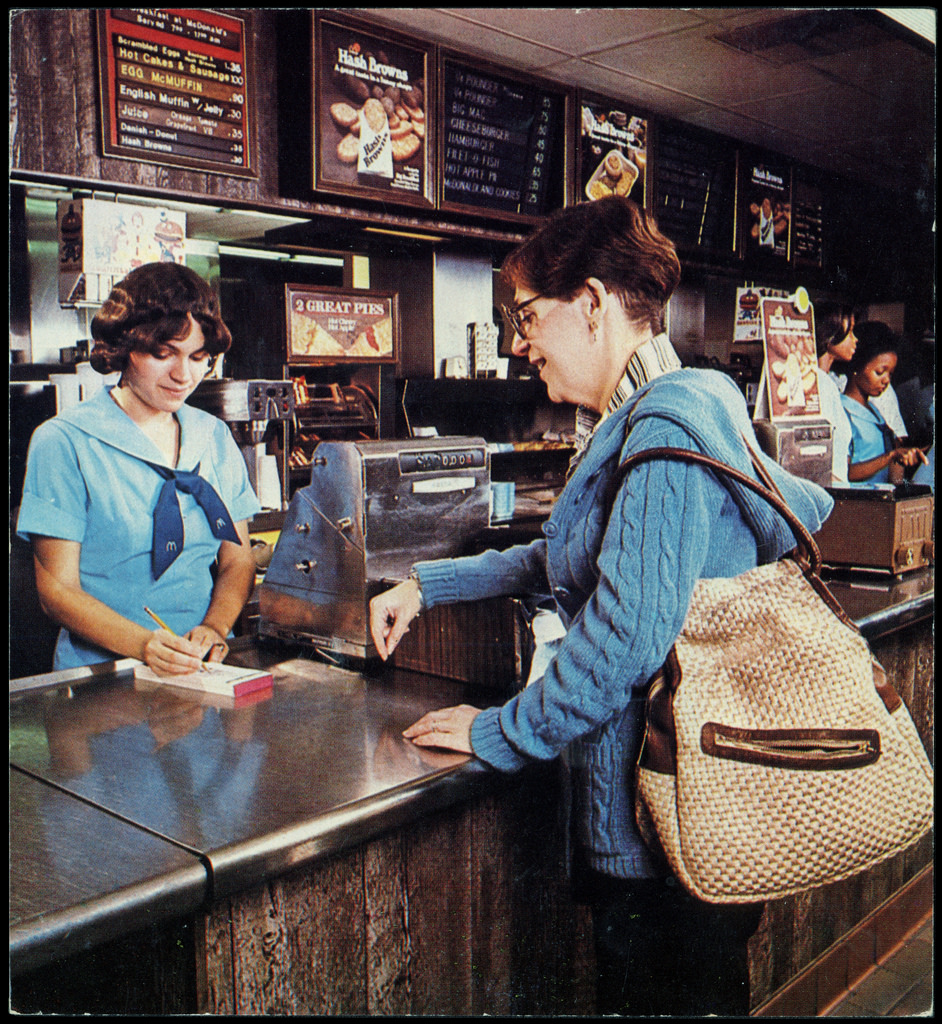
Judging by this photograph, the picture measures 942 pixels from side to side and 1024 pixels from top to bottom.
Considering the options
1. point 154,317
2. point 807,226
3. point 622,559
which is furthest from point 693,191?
point 622,559

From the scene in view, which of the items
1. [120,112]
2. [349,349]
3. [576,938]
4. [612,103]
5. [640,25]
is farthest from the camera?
[612,103]

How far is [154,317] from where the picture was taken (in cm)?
224

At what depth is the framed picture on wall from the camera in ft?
12.0

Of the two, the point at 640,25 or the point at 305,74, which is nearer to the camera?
the point at 305,74

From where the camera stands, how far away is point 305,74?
122 inches

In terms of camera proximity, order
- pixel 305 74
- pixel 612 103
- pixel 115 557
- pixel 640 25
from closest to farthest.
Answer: pixel 115 557 < pixel 305 74 < pixel 640 25 < pixel 612 103

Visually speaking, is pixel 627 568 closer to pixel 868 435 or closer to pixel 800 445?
pixel 800 445

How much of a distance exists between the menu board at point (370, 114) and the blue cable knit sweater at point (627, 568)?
2217 mm

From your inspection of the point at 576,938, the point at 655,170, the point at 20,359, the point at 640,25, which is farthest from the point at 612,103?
the point at 576,938

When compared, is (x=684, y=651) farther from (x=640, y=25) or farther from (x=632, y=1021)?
(x=640, y=25)

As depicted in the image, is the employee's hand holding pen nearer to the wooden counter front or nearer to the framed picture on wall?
the wooden counter front

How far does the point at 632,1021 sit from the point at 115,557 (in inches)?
59.2

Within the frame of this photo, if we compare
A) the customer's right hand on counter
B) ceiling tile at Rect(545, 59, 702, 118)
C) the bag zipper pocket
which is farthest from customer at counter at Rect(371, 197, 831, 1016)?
ceiling tile at Rect(545, 59, 702, 118)

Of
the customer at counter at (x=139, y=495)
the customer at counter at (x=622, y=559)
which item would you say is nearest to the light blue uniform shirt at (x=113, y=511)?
the customer at counter at (x=139, y=495)
